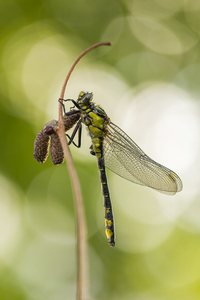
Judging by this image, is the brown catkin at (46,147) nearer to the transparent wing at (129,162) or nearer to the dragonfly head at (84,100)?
the dragonfly head at (84,100)

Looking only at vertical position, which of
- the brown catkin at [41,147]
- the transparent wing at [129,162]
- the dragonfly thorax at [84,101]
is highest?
the dragonfly thorax at [84,101]

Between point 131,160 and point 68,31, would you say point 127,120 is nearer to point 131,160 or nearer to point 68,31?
point 68,31

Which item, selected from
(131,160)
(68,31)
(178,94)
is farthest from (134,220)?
(131,160)

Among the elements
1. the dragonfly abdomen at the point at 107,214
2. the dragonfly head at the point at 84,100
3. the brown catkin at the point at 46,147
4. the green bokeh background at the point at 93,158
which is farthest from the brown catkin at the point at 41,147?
the green bokeh background at the point at 93,158

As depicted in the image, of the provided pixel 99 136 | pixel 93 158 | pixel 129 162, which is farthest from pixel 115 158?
pixel 93 158

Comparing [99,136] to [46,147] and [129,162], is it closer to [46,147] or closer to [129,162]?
[129,162]

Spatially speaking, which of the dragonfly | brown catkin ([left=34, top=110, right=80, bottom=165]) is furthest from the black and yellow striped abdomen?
brown catkin ([left=34, top=110, right=80, bottom=165])

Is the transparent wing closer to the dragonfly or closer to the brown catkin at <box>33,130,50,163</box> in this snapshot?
the dragonfly
